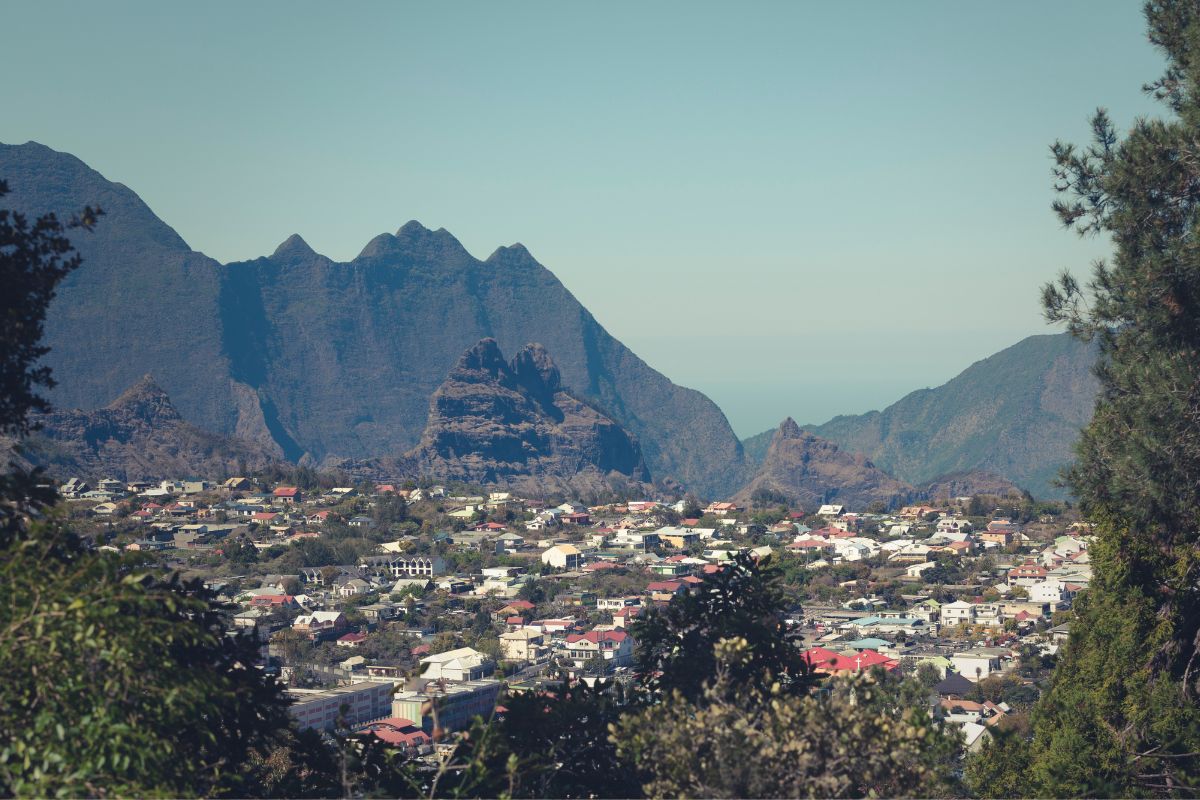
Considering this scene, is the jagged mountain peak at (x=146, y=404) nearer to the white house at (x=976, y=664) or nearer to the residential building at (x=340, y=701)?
the residential building at (x=340, y=701)

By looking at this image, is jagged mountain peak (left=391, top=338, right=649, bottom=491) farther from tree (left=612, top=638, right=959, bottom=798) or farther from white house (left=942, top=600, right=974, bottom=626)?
tree (left=612, top=638, right=959, bottom=798)

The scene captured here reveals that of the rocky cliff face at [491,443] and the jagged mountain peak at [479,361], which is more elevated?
the jagged mountain peak at [479,361]

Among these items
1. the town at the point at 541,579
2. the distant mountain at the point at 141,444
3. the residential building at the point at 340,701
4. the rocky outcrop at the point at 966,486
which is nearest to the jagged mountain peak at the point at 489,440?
the distant mountain at the point at 141,444

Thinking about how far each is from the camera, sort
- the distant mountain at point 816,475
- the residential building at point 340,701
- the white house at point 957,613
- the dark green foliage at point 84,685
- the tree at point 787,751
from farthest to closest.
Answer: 1. the distant mountain at point 816,475
2. the white house at point 957,613
3. the residential building at point 340,701
4. the tree at point 787,751
5. the dark green foliage at point 84,685

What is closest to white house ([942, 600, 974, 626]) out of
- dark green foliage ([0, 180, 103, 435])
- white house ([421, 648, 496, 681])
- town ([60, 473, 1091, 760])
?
town ([60, 473, 1091, 760])

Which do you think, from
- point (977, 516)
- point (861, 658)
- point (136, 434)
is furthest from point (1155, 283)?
point (136, 434)

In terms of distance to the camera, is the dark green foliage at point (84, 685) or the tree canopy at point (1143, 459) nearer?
the dark green foliage at point (84, 685)

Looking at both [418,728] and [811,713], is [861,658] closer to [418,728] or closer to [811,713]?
[418,728]
